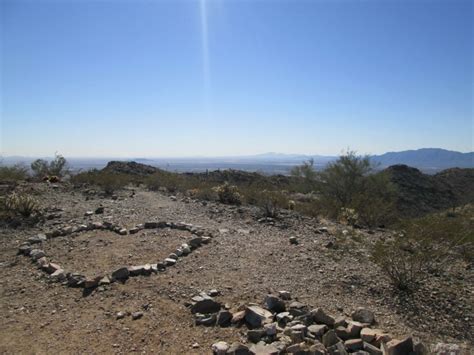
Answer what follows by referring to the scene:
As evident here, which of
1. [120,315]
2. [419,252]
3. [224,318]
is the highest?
[419,252]

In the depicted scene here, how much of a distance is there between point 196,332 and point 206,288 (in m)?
1.29

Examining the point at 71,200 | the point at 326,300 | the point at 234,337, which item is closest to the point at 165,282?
the point at 234,337

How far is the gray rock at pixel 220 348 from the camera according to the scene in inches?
175

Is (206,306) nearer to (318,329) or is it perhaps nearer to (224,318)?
(224,318)

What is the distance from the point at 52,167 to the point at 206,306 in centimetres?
2106

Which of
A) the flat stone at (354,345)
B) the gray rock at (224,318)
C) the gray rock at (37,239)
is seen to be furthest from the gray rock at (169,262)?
the flat stone at (354,345)

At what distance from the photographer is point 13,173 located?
19.1 meters

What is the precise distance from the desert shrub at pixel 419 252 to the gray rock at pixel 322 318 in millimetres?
1800

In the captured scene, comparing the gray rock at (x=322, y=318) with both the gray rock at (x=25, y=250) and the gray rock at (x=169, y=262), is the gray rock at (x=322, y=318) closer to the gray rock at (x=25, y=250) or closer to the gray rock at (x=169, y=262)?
the gray rock at (x=169, y=262)

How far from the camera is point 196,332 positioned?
5.05 m

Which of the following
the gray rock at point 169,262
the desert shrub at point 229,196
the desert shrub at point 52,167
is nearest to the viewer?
the gray rock at point 169,262

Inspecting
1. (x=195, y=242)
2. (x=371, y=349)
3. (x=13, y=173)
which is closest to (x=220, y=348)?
(x=371, y=349)

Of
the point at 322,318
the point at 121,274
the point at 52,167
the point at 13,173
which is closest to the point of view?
the point at 322,318

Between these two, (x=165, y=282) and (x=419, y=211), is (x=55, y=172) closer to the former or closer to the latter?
(x=165, y=282)
